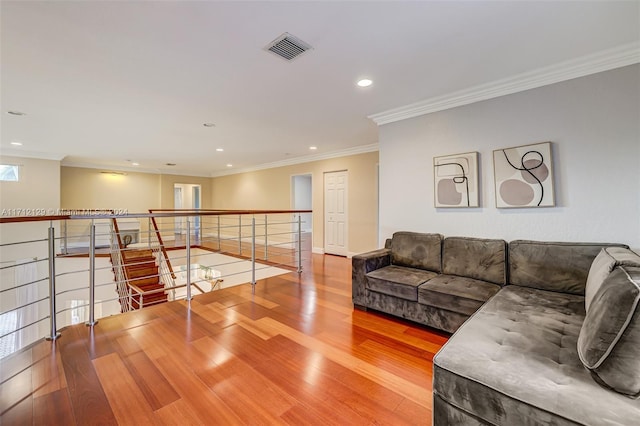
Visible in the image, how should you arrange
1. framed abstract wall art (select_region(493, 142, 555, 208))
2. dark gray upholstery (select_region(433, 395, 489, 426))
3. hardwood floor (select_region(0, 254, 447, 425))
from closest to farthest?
1. dark gray upholstery (select_region(433, 395, 489, 426))
2. hardwood floor (select_region(0, 254, 447, 425))
3. framed abstract wall art (select_region(493, 142, 555, 208))

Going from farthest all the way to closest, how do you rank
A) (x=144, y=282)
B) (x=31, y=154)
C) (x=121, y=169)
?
(x=121, y=169) → (x=31, y=154) → (x=144, y=282)

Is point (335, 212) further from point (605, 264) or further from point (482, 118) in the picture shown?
point (605, 264)

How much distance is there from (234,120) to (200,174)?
6.38 metres

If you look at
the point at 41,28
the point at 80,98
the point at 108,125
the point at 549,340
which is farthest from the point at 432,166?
the point at 108,125

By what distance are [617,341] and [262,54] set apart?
2690 millimetres

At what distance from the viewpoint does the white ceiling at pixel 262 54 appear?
171cm

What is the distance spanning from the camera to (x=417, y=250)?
303 cm

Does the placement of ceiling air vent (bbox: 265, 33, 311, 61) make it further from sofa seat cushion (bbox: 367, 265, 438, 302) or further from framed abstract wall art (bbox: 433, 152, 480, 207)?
sofa seat cushion (bbox: 367, 265, 438, 302)

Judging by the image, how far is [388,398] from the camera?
158 centimetres

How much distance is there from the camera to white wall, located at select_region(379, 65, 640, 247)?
2191 millimetres

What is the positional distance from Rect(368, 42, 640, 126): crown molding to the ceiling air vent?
1687 millimetres

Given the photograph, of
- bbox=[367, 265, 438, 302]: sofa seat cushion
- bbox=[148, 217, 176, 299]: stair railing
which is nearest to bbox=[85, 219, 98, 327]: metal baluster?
bbox=[148, 217, 176, 299]: stair railing

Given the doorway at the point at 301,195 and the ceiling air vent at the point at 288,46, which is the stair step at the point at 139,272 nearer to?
the doorway at the point at 301,195

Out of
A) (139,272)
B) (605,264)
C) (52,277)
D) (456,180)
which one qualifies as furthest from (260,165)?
(605,264)
